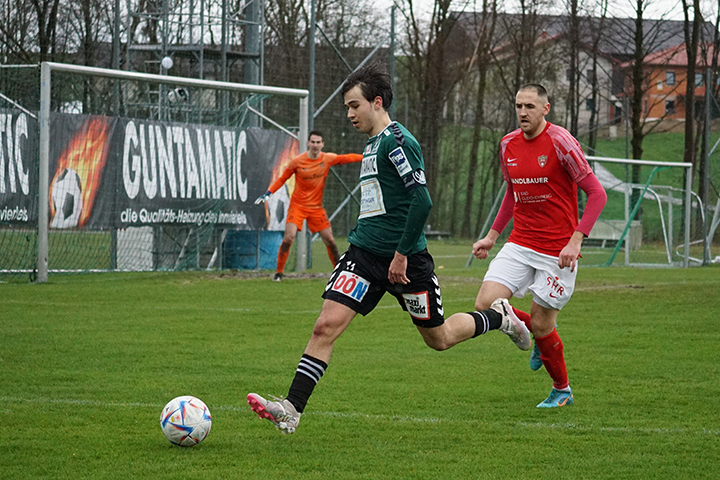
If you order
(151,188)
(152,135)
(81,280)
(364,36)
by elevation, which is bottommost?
(81,280)

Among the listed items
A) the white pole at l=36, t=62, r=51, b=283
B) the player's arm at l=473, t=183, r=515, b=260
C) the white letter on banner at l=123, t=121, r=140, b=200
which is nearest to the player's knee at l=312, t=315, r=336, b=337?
the player's arm at l=473, t=183, r=515, b=260

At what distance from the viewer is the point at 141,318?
9.84 metres

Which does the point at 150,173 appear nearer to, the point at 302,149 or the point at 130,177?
the point at 130,177

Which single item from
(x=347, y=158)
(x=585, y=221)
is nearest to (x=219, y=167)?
(x=347, y=158)

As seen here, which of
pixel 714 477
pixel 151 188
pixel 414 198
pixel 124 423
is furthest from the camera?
pixel 151 188

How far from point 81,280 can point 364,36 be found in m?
12.4

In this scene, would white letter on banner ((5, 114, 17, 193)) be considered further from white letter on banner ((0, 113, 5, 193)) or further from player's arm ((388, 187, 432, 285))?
player's arm ((388, 187, 432, 285))

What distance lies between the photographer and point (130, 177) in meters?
15.1

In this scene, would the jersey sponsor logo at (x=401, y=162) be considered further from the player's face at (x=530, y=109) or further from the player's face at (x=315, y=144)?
the player's face at (x=315, y=144)

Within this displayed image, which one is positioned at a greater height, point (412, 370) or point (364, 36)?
point (364, 36)

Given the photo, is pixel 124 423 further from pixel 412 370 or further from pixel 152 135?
pixel 152 135

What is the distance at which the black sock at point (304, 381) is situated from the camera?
461 centimetres

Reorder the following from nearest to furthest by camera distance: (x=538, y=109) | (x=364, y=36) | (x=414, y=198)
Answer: (x=414, y=198)
(x=538, y=109)
(x=364, y=36)

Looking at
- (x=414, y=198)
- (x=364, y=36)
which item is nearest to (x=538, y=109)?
(x=414, y=198)
